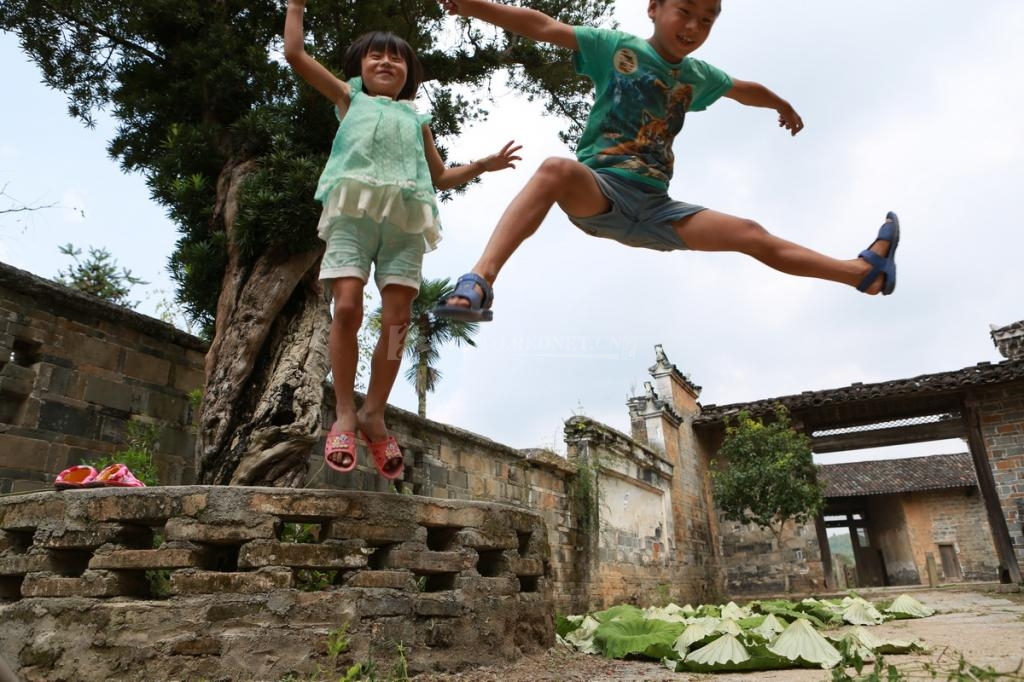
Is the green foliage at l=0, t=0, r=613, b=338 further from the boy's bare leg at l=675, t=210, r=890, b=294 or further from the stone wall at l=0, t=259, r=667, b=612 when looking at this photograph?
the boy's bare leg at l=675, t=210, r=890, b=294

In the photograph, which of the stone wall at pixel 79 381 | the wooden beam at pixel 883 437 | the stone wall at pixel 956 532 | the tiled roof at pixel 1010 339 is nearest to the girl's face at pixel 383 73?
the stone wall at pixel 79 381

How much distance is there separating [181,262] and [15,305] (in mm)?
1076

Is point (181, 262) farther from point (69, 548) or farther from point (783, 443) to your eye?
point (783, 443)

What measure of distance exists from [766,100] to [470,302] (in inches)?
74.4

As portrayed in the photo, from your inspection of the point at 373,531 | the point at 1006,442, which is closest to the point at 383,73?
the point at 373,531

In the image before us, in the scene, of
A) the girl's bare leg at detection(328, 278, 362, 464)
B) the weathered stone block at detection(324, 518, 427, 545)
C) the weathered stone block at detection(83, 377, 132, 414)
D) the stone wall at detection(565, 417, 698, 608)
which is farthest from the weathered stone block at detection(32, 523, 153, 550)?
the stone wall at detection(565, 417, 698, 608)

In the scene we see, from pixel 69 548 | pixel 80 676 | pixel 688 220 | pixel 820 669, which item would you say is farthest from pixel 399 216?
pixel 820 669

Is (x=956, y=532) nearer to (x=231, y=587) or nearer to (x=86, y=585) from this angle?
Result: (x=231, y=587)

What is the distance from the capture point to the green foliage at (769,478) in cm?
1362

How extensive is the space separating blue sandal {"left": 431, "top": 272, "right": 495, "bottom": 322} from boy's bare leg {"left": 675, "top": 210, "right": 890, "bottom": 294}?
2.92ft

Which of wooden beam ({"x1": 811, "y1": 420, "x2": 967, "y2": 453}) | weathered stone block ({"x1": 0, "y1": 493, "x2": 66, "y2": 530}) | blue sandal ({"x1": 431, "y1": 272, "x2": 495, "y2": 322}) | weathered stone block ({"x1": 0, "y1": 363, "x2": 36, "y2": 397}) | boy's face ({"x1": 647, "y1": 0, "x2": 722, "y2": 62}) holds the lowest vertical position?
weathered stone block ({"x1": 0, "y1": 493, "x2": 66, "y2": 530})

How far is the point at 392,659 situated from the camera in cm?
256

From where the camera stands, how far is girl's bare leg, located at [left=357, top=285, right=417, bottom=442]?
2.82m

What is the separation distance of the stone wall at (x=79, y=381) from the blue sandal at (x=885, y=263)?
4.86 meters
